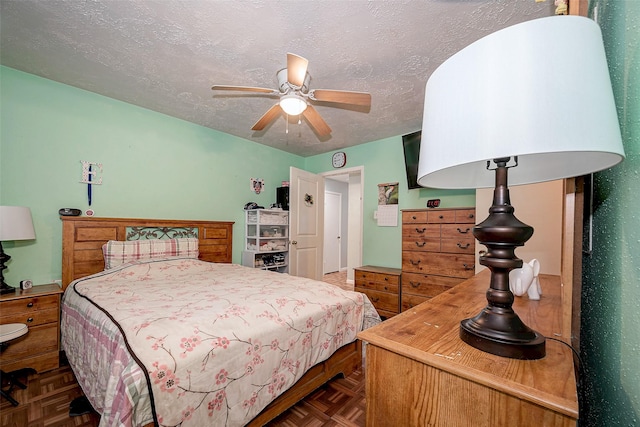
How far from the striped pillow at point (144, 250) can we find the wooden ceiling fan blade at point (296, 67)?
228cm

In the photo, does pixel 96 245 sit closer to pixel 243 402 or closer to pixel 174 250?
pixel 174 250

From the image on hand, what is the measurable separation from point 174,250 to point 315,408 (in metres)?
2.22

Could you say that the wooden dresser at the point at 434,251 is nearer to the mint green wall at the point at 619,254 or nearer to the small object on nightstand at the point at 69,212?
the mint green wall at the point at 619,254

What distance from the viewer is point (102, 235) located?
2578 mm

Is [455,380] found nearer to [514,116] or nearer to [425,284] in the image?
[514,116]

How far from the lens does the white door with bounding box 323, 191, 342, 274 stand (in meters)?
6.32

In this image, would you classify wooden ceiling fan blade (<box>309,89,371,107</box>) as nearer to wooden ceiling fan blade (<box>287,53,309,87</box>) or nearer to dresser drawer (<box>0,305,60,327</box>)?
wooden ceiling fan blade (<box>287,53,309,87</box>)

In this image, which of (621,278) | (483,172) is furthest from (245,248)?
(621,278)

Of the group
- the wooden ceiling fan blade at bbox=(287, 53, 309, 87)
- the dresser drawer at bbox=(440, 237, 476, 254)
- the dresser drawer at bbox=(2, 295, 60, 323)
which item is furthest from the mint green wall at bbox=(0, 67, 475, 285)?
the wooden ceiling fan blade at bbox=(287, 53, 309, 87)

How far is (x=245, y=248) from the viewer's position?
3887 mm

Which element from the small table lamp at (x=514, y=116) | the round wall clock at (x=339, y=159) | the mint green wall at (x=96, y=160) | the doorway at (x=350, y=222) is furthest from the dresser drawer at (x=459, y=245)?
the doorway at (x=350, y=222)

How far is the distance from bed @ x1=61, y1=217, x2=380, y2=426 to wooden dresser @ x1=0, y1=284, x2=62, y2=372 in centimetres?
12

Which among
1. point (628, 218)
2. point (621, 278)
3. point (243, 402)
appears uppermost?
point (628, 218)

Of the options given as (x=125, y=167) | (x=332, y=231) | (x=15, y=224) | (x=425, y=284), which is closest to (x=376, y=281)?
(x=425, y=284)
